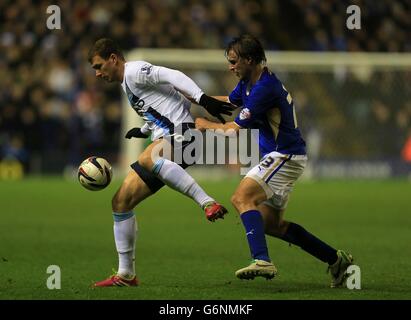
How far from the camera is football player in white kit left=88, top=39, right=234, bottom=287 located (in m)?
7.52

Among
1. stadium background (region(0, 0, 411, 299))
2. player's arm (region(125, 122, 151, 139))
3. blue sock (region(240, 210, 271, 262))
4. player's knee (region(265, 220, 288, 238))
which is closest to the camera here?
blue sock (region(240, 210, 271, 262))

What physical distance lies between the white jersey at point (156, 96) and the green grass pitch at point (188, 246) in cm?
127

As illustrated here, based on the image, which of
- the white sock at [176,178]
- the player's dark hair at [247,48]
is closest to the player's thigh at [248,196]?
the white sock at [176,178]

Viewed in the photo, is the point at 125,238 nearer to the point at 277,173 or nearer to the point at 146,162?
the point at 146,162

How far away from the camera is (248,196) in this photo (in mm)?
7445

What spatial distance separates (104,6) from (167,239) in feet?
47.6

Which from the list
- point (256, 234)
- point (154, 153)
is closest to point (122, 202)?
point (154, 153)

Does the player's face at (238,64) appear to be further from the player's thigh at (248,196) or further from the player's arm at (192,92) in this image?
the player's thigh at (248,196)

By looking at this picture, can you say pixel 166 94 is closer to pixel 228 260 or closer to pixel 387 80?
pixel 228 260

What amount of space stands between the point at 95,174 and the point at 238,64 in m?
1.38

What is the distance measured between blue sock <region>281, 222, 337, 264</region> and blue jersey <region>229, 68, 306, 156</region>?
2.15 ft

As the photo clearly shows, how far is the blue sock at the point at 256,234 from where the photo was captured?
721 centimetres

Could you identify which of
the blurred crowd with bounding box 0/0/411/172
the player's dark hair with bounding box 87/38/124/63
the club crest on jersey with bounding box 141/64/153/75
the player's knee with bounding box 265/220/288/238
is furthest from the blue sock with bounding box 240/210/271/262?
the blurred crowd with bounding box 0/0/411/172

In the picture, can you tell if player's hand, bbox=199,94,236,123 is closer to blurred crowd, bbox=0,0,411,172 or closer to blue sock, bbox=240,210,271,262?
blue sock, bbox=240,210,271,262
